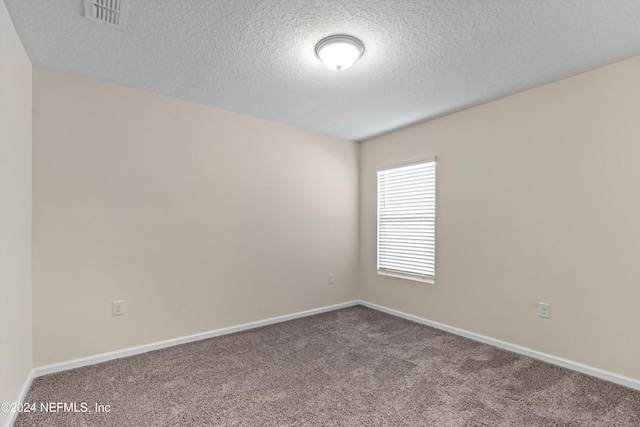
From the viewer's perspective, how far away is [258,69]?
8.42ft

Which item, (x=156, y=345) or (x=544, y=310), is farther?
(x=156, y=345)

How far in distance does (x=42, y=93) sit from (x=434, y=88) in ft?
10.7

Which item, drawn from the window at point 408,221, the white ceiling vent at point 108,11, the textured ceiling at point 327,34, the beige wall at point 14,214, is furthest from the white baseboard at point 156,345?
the white ceiling vent at point 108,11

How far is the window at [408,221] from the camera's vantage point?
3787 mm

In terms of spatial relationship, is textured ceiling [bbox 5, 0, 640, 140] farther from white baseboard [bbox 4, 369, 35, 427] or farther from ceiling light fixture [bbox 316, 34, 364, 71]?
white baseboard [bbox 4, 369, 35, 427]

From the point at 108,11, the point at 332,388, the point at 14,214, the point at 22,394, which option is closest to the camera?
the point at 108,11

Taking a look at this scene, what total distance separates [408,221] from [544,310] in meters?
1.67

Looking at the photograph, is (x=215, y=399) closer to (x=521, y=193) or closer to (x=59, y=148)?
(x=59, y=148)

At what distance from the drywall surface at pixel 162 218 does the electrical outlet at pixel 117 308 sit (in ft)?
0.13

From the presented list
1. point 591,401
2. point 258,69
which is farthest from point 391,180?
point 591,401

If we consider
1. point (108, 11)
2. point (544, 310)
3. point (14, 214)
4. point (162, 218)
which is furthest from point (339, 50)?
point (544, 310)

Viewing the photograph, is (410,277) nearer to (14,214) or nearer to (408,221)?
(408,221)

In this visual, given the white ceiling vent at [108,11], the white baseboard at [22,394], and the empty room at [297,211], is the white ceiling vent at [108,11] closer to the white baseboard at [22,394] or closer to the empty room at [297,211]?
the empty room at [297,211]

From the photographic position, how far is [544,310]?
111 inches
